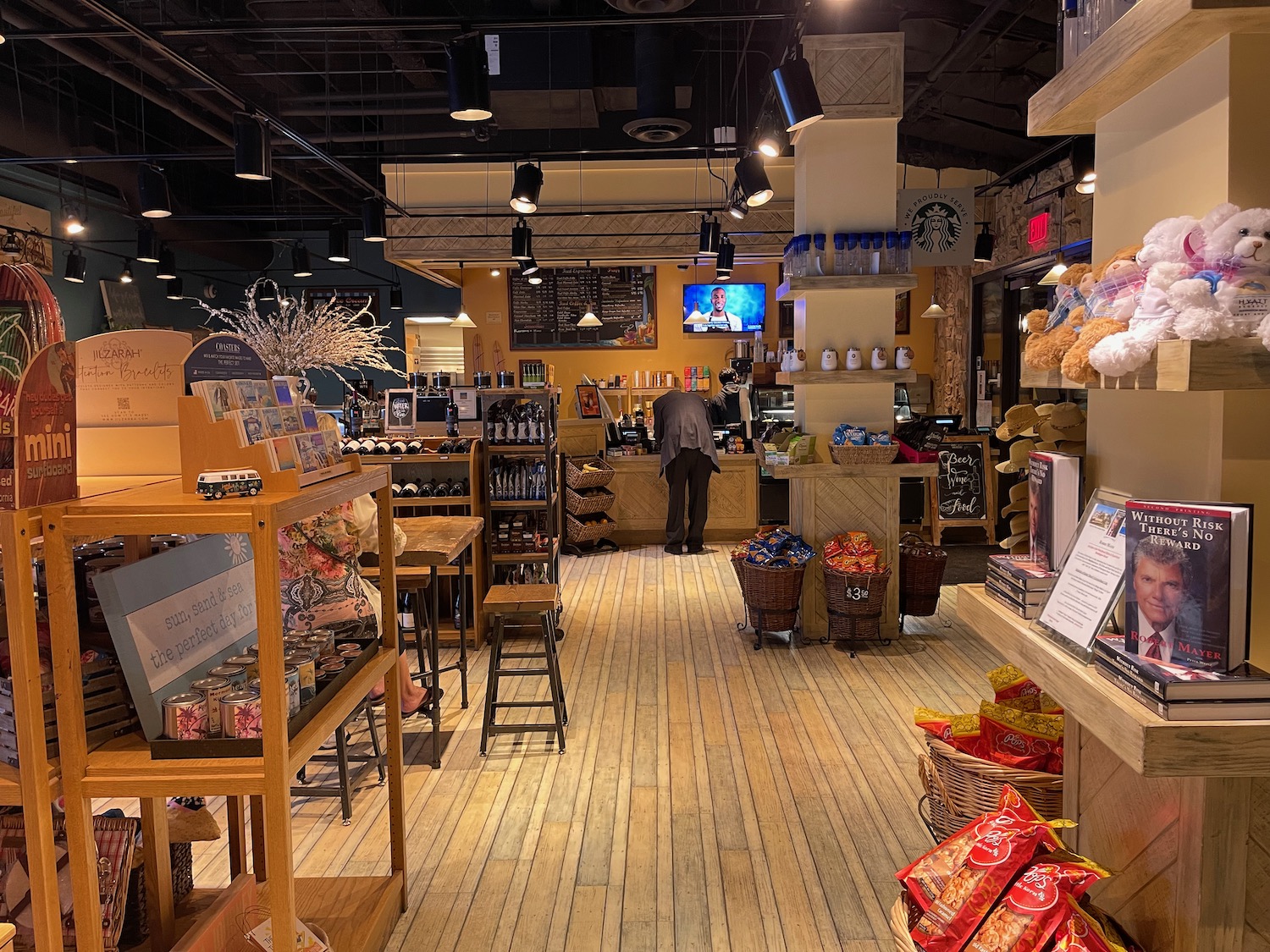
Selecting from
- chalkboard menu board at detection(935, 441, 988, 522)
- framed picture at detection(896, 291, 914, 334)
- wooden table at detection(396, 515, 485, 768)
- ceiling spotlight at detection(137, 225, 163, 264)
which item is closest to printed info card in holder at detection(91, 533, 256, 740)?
wooden table at detection(396, 515, 485, 768)

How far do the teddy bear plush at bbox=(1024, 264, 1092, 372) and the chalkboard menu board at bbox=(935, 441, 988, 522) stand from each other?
272 inches

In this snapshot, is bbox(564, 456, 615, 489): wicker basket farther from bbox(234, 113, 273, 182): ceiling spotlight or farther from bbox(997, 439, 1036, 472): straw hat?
bbox(997, 439, 1036, 472): straw hat

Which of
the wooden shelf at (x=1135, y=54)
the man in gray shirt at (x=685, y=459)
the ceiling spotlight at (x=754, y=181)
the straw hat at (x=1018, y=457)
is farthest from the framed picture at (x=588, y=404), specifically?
the wooden shelf at (x=1135, y=54)

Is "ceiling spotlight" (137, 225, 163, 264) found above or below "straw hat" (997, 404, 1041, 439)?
above

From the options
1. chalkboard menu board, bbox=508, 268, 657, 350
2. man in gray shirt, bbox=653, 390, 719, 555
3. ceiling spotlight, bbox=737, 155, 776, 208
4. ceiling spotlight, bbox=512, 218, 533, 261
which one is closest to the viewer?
ceiling spotlight, bbox=737, 155, 776, 208

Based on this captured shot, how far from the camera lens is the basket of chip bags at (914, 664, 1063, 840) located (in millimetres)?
2529

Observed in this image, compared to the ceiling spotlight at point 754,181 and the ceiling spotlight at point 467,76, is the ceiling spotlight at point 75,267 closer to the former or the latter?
the ceiling spotlight at point 467,76

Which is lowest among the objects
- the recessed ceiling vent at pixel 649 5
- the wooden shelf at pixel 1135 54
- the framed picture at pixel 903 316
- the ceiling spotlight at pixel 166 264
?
the wooden shelf at pixel 1135 54

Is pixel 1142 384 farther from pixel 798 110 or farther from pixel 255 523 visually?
pixel 798 110

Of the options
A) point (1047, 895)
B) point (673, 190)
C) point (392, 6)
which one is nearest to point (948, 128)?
point (673, 190)

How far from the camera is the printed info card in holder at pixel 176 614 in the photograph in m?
1.81

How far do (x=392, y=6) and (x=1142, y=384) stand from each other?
743 centimetres

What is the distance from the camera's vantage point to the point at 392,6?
7.23m

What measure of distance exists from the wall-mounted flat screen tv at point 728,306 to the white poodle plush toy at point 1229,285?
1185 centimetres
